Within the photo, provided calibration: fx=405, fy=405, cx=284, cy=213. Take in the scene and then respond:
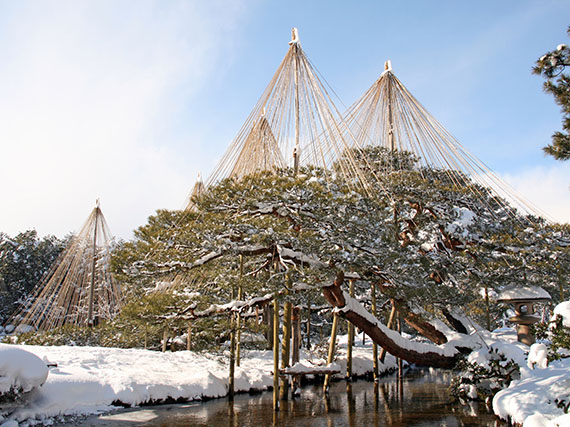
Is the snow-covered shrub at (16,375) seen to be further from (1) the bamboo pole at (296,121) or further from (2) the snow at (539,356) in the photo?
(2) the snow at (539,356)

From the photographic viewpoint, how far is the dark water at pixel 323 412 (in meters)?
8.27

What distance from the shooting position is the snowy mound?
24.5 feet

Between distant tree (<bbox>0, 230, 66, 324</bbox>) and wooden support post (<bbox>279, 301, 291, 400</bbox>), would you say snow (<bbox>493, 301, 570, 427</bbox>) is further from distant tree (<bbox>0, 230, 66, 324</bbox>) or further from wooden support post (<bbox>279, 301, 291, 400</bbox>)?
distant tree (<bbox>0, 230, 66, 324</bbox>)

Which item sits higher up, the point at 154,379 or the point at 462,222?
the point at 462,222

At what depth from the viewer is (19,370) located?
303 inches

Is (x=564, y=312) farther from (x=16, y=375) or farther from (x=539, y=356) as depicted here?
(x=16, y=375)

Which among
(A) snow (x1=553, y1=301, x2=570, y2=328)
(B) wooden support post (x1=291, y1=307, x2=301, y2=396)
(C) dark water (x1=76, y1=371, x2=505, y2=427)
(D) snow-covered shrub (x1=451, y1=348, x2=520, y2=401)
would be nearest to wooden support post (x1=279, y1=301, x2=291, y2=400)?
(C) dark water (x1=76, y1=371, x2=505, y2=427)

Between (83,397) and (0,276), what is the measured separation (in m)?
25.5

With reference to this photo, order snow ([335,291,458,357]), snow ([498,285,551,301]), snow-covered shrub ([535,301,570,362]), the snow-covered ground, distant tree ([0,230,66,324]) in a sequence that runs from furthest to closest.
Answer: distant tree ([0,230,66,324]) → snow ([498,285,551,301]) → snow ([335,291,458,357]) → the snow-covered ground → snow-covered shrub ([535,301,570,362])

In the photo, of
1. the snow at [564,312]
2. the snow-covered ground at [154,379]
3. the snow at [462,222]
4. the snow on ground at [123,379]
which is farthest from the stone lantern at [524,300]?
the snow on ground at [123,379]

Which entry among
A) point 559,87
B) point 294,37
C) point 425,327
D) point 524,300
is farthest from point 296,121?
point 425,327

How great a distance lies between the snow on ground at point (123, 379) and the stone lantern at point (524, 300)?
5.10 metres

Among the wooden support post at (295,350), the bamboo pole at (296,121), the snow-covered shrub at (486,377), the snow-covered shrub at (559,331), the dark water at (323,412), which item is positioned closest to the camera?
the snow-covered shrub at (559,331)

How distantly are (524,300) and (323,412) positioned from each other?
627 cm
